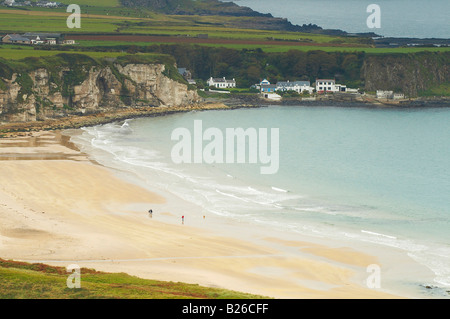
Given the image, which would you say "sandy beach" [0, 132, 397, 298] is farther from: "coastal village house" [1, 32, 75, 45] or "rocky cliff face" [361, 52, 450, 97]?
"rocky cliff face" [361, 52, 450, 97]

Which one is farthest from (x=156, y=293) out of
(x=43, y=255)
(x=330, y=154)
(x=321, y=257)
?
(x=330, y=154)

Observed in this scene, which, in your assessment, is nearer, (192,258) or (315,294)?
(315,294)

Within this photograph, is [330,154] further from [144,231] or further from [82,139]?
[144,231]

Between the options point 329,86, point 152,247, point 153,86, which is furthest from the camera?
point 329,86

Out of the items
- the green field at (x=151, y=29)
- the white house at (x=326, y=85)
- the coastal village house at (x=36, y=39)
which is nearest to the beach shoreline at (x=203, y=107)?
the white house at (x=326, y=85)

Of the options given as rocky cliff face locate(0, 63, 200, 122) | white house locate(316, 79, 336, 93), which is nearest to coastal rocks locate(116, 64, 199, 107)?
rocky cliff face locate(0, 63, 200, 122)

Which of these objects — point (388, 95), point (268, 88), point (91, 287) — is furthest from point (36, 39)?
point (91, 287)

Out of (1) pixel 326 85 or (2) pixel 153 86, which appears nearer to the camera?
(2) pixel 153 86

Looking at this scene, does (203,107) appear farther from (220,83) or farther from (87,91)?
(87,91)
